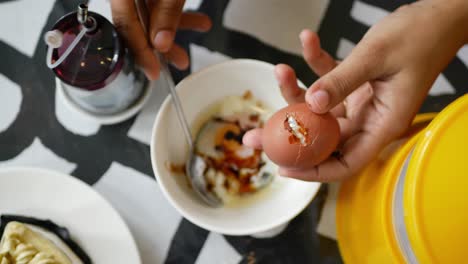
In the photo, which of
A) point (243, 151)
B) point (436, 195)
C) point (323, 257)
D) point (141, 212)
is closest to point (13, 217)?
point (141, 212)

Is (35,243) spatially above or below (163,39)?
below

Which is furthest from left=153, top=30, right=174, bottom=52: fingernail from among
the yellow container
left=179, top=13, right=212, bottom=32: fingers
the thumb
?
the yellow container

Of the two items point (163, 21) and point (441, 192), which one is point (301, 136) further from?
point (163, 21)

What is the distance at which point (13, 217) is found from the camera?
70 cm

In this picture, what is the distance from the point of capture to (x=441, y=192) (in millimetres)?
475

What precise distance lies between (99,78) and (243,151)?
0.82ft

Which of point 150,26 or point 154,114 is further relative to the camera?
point 154,114

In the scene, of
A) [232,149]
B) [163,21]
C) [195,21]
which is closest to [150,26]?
[163,21]

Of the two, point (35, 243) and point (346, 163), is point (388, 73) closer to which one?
point (346, 163)

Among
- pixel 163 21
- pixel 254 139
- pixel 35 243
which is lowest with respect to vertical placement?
pixel 35 243

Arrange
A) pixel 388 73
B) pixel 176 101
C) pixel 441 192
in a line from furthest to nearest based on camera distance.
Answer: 1. pixel 176 101
2. pixel 388 73
3. pixel 441 192

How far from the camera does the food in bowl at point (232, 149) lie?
2.46 ft

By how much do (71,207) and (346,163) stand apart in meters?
0.40

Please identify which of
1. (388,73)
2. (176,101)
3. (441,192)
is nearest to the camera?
(441,192)
